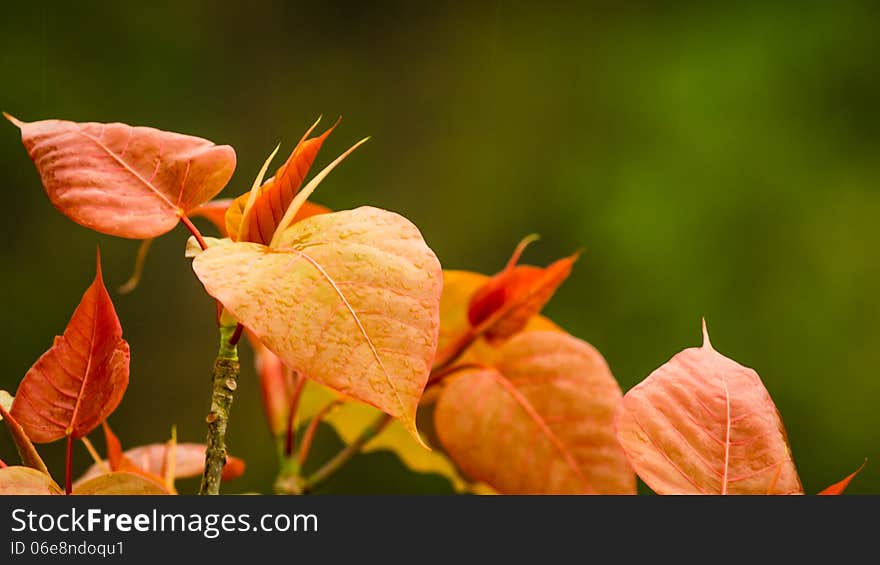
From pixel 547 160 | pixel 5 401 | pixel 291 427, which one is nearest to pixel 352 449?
pixel 291 427

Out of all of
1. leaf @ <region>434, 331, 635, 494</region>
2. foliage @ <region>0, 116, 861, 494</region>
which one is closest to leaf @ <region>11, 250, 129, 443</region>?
foliage @ <region>0, 116, 861, 494</region>

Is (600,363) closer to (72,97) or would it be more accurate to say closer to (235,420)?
(235,420)

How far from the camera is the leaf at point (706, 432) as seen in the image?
0.18m

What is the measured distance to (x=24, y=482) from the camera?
18 cm

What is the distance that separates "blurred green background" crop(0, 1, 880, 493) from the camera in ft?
4.51

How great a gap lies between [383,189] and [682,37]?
66 cm

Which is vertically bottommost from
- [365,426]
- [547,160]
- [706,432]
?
[547,160]

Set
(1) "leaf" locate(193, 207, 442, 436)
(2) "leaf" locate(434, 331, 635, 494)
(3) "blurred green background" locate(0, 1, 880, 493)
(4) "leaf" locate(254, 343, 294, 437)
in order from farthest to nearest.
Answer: (3) "blurred green background" locate(0, 1, 880, 493) < (4) "leaf" locate(254, 343, 294, 437) < (2) "leaf" locate(434, 331, 635, 494) < (1) "leaf" locate(193, 207, 442, 436)

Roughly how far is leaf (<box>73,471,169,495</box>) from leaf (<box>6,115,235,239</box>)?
0.06 metres

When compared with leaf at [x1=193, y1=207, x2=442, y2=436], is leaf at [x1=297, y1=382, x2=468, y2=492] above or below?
below

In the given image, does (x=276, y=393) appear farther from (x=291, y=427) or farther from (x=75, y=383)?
(x=75, y=383)

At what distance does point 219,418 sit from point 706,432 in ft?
0.38

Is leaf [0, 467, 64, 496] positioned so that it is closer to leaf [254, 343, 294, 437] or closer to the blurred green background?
leaf [254, 343, 294, 437]

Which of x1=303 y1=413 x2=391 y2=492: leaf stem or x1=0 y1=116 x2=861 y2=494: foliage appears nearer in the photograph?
x1=0 y1=116 x2=861 y2=494: foliage
